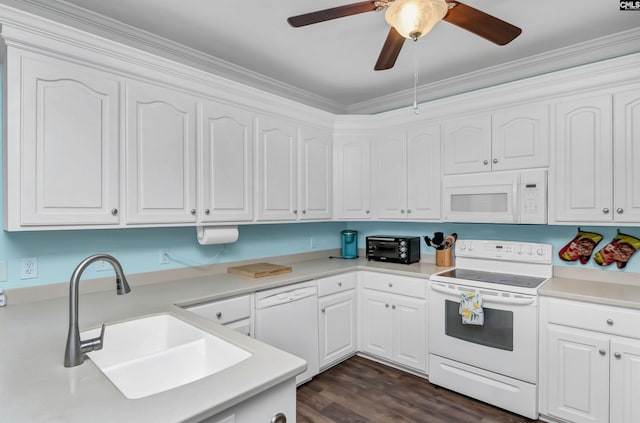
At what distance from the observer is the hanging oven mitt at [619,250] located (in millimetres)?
2365

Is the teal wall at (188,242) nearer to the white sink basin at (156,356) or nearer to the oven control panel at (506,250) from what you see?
the oven control panel at (506,250)

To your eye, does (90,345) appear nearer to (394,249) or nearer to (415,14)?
(415,14)

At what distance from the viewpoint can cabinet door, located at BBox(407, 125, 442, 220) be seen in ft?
9.84

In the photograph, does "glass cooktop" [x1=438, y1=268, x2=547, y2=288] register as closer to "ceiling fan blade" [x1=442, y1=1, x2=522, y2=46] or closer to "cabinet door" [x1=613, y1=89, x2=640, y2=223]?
"cabinet door" [x1=613, y1=89, x2=640, y2=223]

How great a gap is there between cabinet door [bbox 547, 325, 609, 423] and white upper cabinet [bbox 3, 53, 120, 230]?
2775 mm

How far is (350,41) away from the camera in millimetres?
2469

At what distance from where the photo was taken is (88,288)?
2090 millimetres

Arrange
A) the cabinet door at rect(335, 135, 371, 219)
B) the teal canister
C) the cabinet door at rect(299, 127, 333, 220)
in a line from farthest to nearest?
the teal canister < the cabinet door at rect(335, 135, 371, 219) < the cabinet door at rect(299, 127, 333, 220)

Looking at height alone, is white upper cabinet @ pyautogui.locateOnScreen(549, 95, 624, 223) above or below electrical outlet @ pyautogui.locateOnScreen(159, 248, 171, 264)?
above

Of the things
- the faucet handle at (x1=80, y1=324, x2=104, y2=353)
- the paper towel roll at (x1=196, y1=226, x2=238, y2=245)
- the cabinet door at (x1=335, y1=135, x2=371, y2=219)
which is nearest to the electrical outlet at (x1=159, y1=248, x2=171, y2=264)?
the paper towel roll at (x1=196, y1=226, x2=238, y2=245)

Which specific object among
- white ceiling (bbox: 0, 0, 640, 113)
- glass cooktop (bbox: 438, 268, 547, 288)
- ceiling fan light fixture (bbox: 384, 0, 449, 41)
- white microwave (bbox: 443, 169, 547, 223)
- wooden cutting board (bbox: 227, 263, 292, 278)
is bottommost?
glass cooktop (bbox: 438, 268, 547, 288)

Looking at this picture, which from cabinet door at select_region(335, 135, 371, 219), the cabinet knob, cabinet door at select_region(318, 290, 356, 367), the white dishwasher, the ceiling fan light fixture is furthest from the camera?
cabinet door at select_region(335, 135, 371, 219)

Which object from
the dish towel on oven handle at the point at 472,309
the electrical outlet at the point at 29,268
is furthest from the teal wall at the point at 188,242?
the dish towel on oven handle at the point at 472,309

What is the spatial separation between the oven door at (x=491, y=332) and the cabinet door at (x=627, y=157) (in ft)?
2.65
